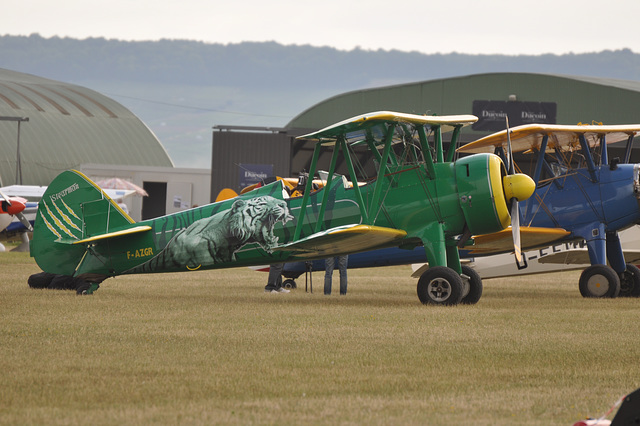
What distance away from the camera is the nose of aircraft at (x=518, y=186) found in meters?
11.3

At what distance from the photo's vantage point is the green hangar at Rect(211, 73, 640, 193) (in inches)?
1312

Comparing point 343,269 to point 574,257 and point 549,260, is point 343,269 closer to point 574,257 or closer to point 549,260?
point 549,260

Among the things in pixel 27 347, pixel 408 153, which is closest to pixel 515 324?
pixel 408 153

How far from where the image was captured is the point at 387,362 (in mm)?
6488

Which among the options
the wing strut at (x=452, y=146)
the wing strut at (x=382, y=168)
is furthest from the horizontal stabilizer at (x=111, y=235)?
the wing strut at (x=452, y=146)

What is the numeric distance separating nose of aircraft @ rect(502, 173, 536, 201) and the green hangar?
74.1 feet

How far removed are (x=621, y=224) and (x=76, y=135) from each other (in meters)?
54.9

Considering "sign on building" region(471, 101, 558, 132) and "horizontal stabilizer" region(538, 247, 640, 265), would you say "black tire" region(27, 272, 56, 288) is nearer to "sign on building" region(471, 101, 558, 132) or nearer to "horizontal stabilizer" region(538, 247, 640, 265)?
"horizontal stabilizer" region(538, 247, 640, 265)

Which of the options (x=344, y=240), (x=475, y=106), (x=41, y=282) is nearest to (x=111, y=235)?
(x=41, y=282)

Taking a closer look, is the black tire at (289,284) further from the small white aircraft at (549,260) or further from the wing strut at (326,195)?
the wing strut at (326,195)

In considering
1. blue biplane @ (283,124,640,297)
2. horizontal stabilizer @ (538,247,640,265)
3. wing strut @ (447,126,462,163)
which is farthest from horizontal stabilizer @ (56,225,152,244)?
horizontal stabilizer @ (538,247,640,265)

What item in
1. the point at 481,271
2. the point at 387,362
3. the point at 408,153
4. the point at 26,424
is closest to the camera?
the point at 26,424

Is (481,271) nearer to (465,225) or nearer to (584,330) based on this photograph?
(465,225)

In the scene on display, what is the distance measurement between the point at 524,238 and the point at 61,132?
54.1 m
